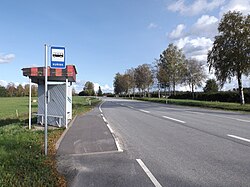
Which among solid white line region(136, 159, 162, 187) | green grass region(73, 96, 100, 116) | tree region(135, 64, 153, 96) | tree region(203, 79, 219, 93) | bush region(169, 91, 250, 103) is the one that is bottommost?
solid white line region(136, 159, 162, 187)

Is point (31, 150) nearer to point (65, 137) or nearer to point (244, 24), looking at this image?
point (65, 137)

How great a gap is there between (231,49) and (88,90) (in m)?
128

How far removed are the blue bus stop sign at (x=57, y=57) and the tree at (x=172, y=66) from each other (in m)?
66.6

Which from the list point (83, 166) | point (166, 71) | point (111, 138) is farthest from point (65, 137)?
point (166, 71)

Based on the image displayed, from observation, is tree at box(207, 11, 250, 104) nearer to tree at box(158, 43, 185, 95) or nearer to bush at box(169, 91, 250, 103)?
bush at box(169, 91, 250, 103)

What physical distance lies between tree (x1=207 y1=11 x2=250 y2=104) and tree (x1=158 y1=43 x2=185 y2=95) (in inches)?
1357

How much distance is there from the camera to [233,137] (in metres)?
10.1

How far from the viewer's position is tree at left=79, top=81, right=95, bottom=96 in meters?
156

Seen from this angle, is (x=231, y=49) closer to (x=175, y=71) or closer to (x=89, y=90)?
(x=175, y=71)

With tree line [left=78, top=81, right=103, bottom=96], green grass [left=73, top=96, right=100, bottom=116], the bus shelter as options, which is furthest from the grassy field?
tree line [left=78, top=81, right=103, bottom=96]

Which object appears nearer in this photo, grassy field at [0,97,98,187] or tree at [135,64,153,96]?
grassy field at [0,97,98,187]

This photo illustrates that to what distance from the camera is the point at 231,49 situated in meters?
36.1

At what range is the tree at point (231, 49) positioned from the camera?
3519 cm

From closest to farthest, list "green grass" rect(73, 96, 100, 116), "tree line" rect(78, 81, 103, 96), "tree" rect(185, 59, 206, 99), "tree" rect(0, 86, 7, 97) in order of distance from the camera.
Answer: "green grass" rect(73, 96, 100, 116), "tree" rect(185, 59, 206, 99), "tree" rect(0, 86, 7, 97), "tree line" rect(78, 81, 103, 96)
